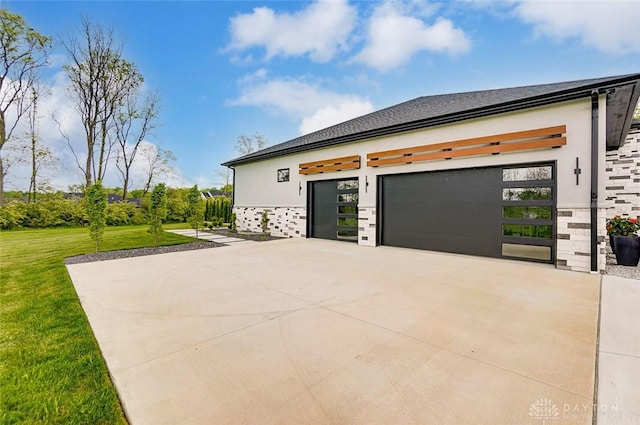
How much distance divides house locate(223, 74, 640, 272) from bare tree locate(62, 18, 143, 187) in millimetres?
15756

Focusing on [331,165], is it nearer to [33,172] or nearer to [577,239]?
[577,239]

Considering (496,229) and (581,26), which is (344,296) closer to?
(496,229)

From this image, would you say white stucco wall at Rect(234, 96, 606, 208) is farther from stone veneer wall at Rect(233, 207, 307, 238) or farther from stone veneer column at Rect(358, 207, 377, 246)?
stone veneer wall at Rect(233, 207, 307, 238)

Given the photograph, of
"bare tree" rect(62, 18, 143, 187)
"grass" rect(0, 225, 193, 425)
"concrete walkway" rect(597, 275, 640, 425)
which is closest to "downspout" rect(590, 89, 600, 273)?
"concrete walkway" rect(597, 275, 640, 425)

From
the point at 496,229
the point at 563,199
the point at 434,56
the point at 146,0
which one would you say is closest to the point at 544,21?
the point at 434,56

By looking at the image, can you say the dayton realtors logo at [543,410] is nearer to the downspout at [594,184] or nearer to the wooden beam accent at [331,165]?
the downspout at [594,184]

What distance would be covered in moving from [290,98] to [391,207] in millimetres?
10342

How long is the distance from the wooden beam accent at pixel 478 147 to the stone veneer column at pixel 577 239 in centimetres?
133

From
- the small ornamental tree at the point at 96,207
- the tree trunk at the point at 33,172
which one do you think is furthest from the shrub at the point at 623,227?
the tree trunk at the point at 33,172

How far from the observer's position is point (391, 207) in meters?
7.80

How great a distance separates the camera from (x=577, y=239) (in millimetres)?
4977

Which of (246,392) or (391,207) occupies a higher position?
(391,207)

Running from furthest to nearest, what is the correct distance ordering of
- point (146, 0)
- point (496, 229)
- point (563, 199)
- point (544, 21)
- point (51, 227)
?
point (51, 227), point (146, 0), point (544, 21), point (496, 229), point (563, 199)

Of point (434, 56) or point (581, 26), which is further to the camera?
point (434, 56)
